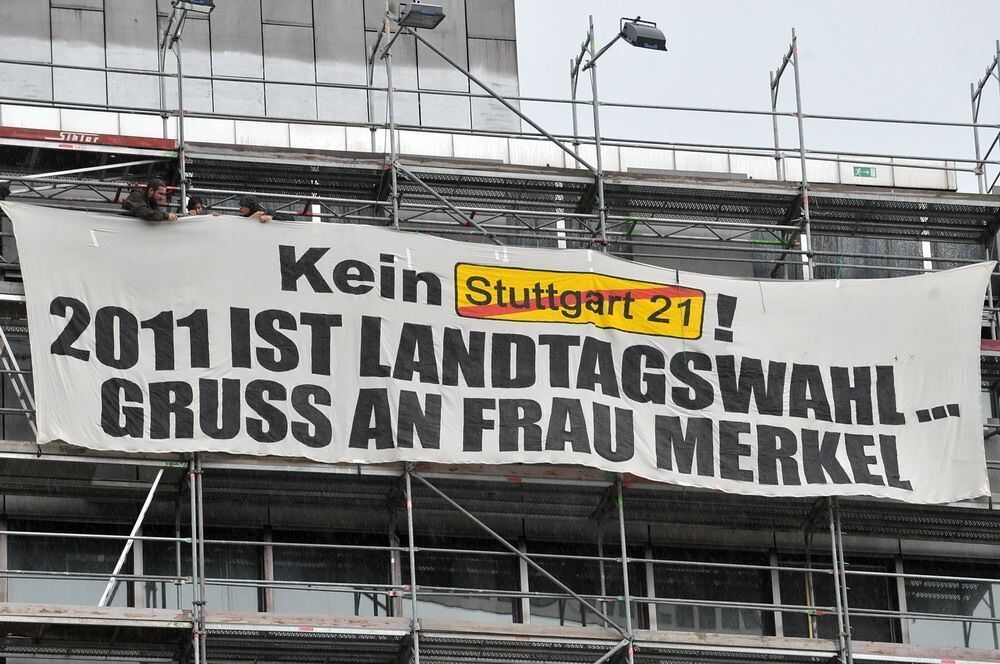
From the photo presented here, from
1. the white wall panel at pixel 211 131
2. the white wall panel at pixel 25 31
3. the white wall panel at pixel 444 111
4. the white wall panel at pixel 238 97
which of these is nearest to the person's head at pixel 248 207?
the white wall panel at pixel 211 131

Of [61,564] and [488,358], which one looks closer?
[61,564]

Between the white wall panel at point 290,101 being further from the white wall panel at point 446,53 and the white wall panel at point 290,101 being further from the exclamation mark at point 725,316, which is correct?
the exclamation mark at point 725,316

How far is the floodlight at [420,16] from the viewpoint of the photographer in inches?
1064

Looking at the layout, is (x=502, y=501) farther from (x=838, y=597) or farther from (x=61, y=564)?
(x=61, y=564)

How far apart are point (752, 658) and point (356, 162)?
24.2 feet

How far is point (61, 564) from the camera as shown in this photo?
2534cm

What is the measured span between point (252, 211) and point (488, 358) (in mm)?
3160

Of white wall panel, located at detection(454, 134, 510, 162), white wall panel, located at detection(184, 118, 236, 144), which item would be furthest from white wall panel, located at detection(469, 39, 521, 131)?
white wall panel, located at detection(184, 118, 236, 144)

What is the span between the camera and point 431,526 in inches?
1045

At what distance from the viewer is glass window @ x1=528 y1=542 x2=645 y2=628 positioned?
26500mm

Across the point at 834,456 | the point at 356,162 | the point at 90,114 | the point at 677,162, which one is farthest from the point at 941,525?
the point at 90,114

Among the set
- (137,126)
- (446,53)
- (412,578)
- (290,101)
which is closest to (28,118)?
(137,126)

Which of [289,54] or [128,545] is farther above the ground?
[289,54]

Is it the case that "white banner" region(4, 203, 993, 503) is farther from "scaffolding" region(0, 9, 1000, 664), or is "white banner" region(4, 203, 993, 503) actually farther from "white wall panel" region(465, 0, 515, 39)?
"white wall panel" region(465, 0, 515, 39)
